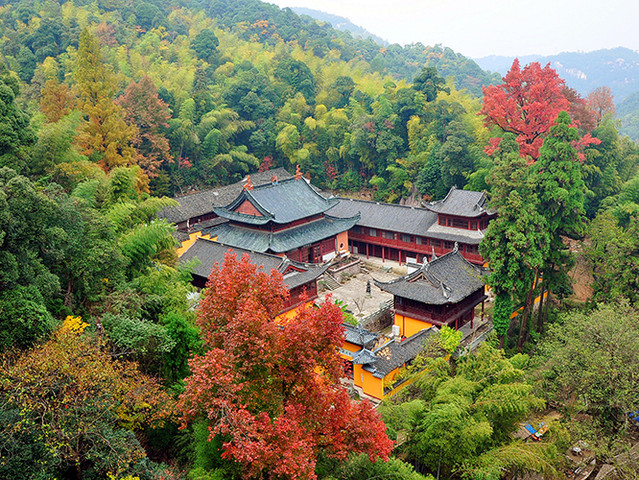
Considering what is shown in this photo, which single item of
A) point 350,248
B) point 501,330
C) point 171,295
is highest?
point 171,295

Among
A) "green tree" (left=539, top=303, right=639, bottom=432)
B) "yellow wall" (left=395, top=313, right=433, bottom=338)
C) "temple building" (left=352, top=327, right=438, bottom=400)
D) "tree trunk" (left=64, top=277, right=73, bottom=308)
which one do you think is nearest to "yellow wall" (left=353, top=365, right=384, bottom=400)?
"temple building" (left=352, top=327, right=438, bottom=400)

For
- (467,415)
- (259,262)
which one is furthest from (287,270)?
(467,415)

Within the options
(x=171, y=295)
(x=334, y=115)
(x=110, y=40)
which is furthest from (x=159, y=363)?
(x=110, y=40)

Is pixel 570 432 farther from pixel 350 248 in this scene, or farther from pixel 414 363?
pixel 350 248

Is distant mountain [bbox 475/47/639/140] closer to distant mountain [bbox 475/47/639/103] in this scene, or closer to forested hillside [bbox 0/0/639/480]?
distant mountain [bbox 475/47/639/103]

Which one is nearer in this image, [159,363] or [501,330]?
[159,363]

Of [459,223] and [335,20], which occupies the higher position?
[335,20]

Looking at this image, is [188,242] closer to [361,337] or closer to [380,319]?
[380,319]

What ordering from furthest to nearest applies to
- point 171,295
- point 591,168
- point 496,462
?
point 591,168 → point 171,295 → point 496,462
